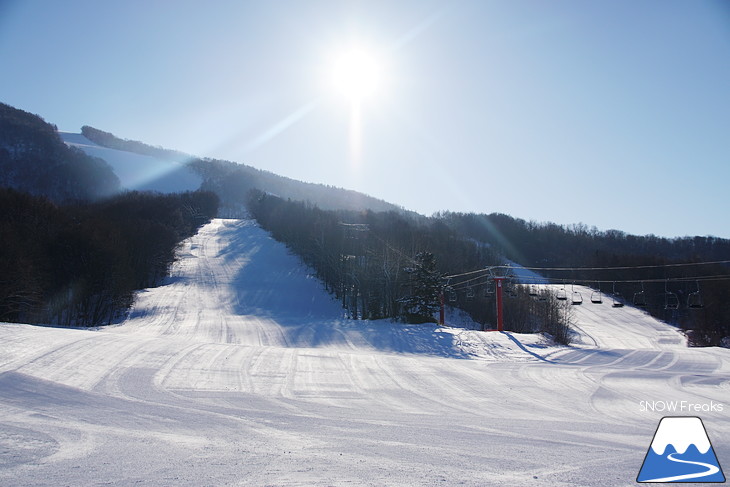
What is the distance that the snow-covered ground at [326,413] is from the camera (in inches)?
224

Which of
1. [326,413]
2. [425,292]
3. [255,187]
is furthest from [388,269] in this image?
[255,187]

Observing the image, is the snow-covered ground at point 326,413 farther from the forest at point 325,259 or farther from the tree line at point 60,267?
the tree line at point 60,267

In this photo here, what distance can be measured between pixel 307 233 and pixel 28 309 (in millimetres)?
45755

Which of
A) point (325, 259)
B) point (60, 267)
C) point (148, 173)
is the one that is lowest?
point (60, 267)

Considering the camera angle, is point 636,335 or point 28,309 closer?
point 28,309

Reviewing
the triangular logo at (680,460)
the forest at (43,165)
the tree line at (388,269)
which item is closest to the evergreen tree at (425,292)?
the tree line at (388,269)

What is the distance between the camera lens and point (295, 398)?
37.1ft

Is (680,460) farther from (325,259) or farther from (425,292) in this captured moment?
(325,259)

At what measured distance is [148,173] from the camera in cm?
18112

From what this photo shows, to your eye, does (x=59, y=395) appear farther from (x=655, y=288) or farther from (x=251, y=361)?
(x=655, y=288)

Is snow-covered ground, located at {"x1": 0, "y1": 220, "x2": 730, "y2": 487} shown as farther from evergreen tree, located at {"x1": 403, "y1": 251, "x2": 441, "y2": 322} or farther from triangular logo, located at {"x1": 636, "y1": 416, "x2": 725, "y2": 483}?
evergreen tree, located at {"x1": 403, "y1": 251, "x2": 441, "y2": 322}

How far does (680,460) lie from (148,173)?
666 ft

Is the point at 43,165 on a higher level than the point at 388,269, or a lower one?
higher

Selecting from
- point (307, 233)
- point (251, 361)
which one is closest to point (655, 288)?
point (307, 233)
